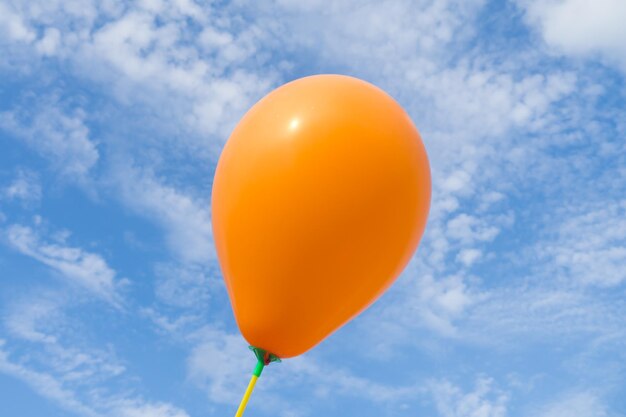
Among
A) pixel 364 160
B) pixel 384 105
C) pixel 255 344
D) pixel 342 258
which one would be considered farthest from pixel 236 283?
pixel 384 105

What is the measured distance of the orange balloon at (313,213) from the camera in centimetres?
616

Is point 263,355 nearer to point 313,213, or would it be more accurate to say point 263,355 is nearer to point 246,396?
point 246,396

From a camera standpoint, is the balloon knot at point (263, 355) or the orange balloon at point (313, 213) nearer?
the orange balloon at point (313, 213)

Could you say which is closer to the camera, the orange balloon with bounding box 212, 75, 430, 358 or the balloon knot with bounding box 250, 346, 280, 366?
the orange balloon with bounding box 212, 75, 430, 358

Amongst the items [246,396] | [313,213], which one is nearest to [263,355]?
[246,396]

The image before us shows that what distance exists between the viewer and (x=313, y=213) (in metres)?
6.14

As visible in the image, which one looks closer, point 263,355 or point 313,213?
point 313,213

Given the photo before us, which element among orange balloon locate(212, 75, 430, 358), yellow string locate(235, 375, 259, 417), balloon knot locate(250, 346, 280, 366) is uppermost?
orange balloon locate(212, 75, 430, 358)

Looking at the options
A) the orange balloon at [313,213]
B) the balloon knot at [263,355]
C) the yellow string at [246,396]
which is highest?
the orange balloon at [313,213]

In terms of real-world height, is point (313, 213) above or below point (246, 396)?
above

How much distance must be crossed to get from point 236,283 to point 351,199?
123cm

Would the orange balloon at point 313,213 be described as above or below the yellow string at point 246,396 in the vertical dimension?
above

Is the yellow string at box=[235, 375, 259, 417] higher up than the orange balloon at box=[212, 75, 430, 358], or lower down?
lower down

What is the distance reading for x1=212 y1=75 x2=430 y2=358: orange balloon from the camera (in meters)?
6.16
